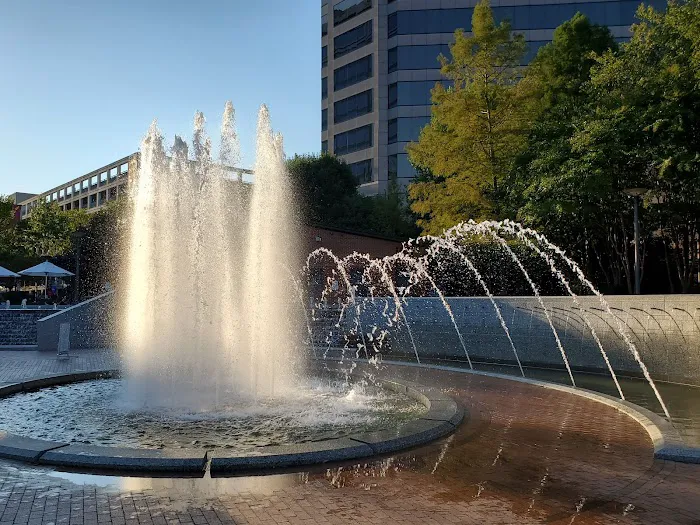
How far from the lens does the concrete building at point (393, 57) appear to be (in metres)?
44.7

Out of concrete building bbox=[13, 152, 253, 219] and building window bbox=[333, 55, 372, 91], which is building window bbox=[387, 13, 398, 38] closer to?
building window bbox=[333, 55, 372, 91]

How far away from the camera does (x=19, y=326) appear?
23.7m

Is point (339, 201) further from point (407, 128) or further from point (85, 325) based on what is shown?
point (85, 325)

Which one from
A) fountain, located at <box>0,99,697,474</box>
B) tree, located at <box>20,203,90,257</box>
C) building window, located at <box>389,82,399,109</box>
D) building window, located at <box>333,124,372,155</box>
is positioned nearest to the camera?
fountain, located at <box>0,99,697,474</box>

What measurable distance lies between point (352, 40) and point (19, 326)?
37.5 meters

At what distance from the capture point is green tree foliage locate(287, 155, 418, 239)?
40219 mm

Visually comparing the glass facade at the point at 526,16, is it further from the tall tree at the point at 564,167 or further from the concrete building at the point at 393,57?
the tall tree at the point at 564,167

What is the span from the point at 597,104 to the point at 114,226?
104 feet

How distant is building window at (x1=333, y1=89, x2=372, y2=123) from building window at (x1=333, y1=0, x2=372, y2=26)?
6720 mm

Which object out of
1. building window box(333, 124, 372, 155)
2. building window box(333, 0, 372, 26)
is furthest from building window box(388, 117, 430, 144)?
building window box(333, 0, 372, 26)

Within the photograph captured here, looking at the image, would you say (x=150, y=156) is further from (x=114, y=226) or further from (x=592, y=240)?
(x=114, y=226)

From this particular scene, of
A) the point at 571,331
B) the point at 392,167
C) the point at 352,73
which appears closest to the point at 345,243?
the point at 571,331

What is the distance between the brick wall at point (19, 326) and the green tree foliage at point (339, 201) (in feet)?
63.5

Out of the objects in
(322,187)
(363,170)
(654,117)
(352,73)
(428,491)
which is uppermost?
(352,73)
